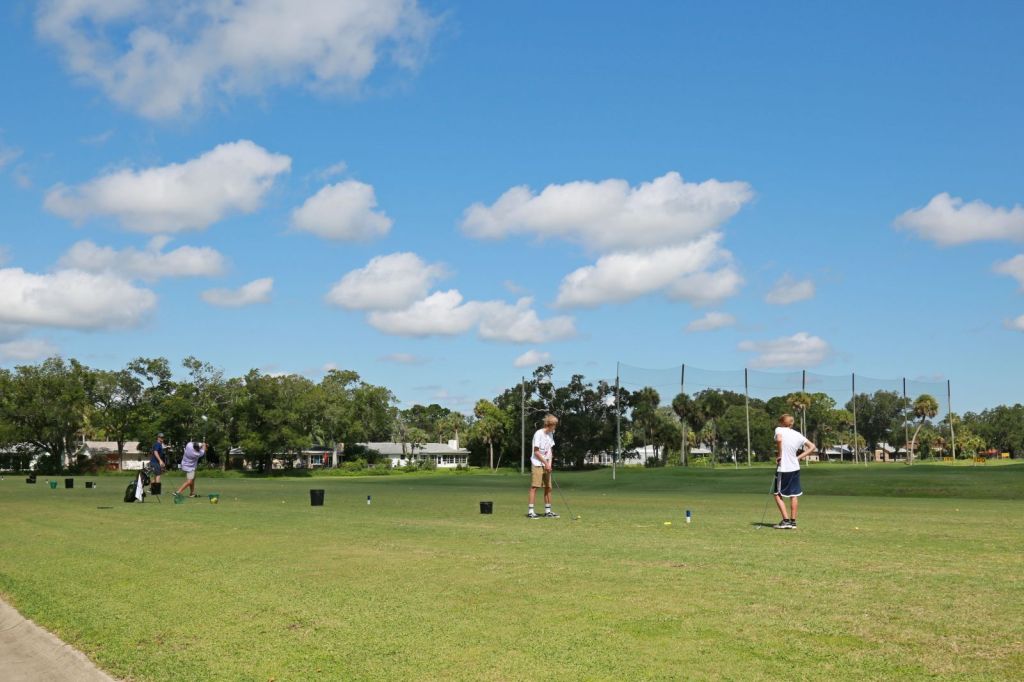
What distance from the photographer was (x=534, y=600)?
9.20 metres

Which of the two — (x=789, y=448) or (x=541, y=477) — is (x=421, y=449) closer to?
(x=541, y=477)

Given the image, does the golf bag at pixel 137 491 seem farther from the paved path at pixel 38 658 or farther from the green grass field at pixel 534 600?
the paved path at pixel 38 658

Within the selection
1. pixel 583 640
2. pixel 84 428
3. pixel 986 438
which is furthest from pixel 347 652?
pixel 986 438

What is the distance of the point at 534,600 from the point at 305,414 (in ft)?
353

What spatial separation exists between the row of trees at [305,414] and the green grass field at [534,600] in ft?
258

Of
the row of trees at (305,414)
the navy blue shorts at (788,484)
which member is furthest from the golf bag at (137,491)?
the row of trees at (305,414)

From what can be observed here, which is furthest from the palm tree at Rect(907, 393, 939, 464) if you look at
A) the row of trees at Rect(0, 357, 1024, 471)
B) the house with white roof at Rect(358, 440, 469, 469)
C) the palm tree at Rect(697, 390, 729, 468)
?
the house with white roof at Rect(358, 440, 469, 469)

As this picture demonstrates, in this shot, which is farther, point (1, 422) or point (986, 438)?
point (986, 438)

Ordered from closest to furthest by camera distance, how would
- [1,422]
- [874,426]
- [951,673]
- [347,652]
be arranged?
1. [951,673]
2. [347,652]
3. [1,422]
4. [874,426]

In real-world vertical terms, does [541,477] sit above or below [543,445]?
below

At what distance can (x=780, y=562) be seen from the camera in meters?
11.6

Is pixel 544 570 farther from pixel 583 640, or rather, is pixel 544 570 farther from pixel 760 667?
pixel 760 667

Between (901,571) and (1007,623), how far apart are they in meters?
2.99

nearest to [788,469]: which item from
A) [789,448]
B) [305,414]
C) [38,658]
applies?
[789,448]
